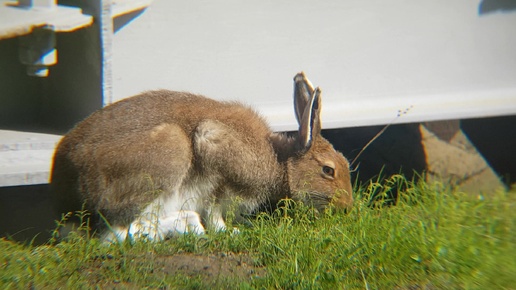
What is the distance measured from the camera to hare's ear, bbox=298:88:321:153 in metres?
5.05

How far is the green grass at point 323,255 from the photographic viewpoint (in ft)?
12.1

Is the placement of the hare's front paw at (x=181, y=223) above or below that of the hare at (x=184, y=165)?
below

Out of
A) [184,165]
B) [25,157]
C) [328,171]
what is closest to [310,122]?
[328,171]

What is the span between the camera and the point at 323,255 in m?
4.10

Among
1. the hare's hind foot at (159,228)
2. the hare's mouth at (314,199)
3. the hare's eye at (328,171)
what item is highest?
the hare's eye at (328,171)

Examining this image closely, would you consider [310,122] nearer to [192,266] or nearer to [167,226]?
[167,226]

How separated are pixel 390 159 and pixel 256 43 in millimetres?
2148

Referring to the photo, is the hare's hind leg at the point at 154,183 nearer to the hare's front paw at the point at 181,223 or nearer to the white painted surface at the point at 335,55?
the hare's front paw at the point at 181,223

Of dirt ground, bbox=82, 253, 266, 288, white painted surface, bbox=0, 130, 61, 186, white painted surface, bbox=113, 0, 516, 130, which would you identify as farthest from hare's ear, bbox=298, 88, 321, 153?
white painted surface, bbox=0, 130, 61, 186

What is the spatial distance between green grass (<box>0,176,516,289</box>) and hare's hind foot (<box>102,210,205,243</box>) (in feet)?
0.51

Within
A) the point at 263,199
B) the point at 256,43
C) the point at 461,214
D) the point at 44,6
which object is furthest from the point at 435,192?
the point at 44,6

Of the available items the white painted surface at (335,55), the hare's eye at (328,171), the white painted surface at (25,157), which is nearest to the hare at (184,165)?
the hare's eye at (328,171)

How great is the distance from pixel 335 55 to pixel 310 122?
142cm

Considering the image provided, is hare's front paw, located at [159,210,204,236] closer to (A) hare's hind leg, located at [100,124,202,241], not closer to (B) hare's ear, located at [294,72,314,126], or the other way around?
(A) hare's hind leg, located at [100,124,202,241]
